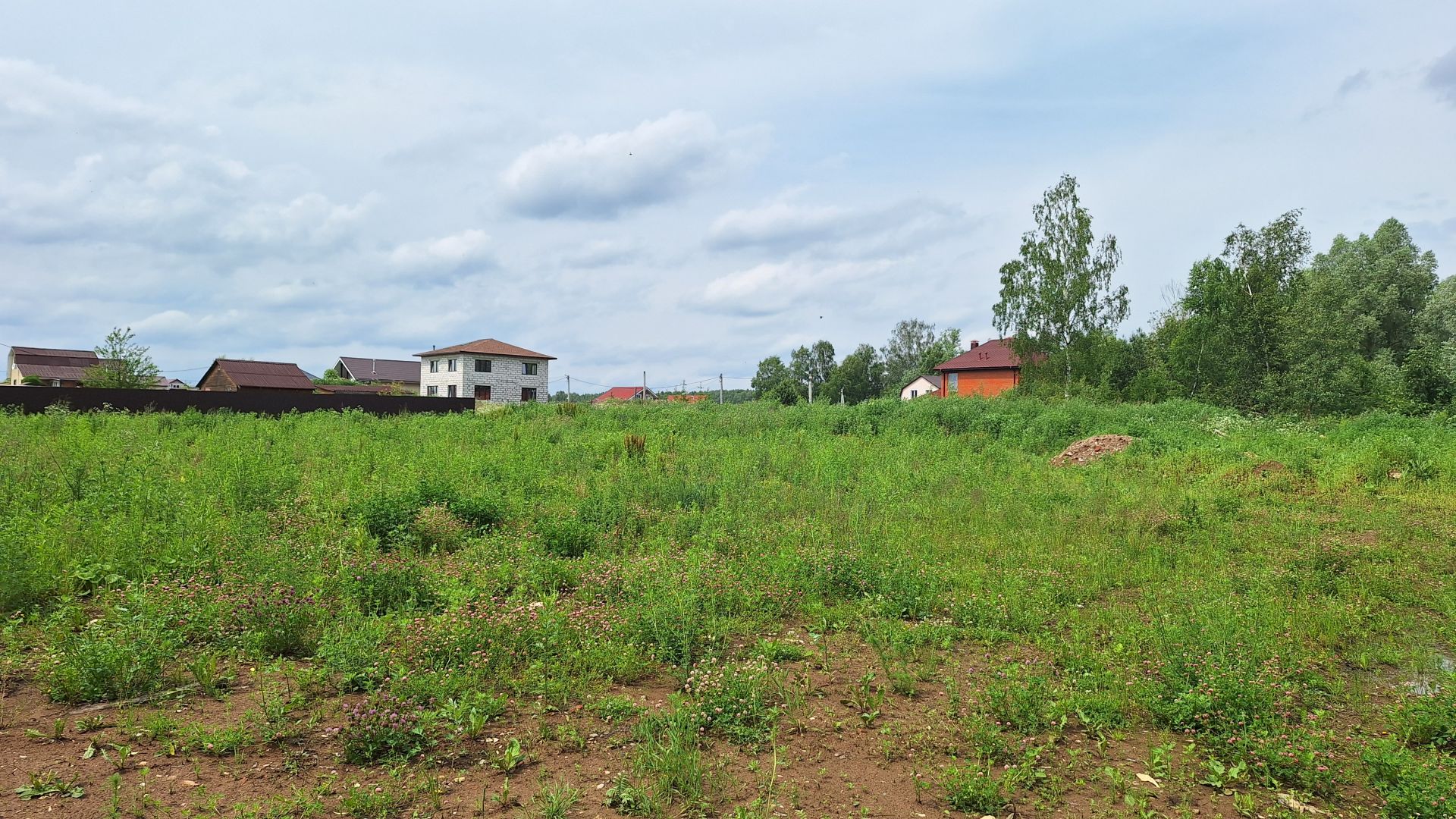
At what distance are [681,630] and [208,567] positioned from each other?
3.82m

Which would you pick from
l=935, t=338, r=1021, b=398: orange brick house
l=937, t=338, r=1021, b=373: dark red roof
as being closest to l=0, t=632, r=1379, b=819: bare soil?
l=935, t=338, r=1021, b=398: orange brick house

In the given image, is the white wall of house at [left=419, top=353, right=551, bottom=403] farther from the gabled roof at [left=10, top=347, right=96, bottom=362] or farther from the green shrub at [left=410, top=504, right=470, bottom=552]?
the green shrub at [left=410, top=504, right=470, bottom=552]

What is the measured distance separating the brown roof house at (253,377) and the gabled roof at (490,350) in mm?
8675

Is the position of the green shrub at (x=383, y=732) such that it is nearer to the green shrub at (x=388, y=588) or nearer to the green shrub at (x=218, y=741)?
the green shrub at (x=218, y=741)

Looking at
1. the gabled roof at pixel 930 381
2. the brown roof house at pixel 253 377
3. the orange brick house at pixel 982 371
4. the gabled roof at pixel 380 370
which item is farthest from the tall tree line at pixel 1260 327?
the gabled roof at pixel 380 370

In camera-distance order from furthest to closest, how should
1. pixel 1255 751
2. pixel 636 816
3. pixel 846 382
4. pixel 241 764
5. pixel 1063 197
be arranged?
pixel 846 382 < pixel 1063 197 < pixel 1255 751 < pixel 241 764 < pixel 636 816

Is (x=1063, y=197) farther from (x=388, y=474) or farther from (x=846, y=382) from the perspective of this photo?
(x=846, y=382)

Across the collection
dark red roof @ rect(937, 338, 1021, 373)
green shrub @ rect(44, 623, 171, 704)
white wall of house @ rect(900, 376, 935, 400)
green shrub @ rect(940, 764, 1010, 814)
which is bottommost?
green shrub @ rect(940, 764, 1010, 814)

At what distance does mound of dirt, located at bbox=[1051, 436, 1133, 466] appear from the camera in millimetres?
14844

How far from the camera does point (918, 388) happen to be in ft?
203

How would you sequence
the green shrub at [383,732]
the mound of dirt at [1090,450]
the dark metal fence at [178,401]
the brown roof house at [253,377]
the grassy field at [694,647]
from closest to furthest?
1. the grassy field at [694,647]
2. the green shrub at [383,732]
3. the mound of dirt at [1090,450]
4. the dark metal fence at [178,401]
5. the brown roof house at [253,377]

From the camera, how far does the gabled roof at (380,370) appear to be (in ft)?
213

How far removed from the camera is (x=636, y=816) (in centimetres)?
328

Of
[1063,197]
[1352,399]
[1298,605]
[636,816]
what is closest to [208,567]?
[636,816]
